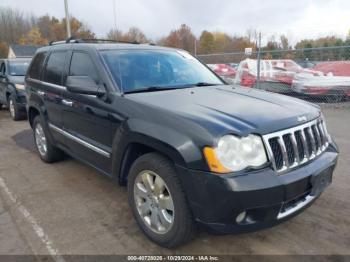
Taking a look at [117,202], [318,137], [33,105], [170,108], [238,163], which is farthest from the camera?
[33,105]

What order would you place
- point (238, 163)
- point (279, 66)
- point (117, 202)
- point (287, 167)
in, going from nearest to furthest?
point (238, 163) → point (287, 167) → point (117, 202) → point (279, 66)

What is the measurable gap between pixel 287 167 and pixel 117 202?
6.74 ft

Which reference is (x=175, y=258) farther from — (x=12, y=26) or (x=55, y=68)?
(x=12, y=26)

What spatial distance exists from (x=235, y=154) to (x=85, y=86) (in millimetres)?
1763

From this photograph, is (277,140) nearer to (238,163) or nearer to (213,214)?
(238,163)

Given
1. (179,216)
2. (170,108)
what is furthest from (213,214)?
(170,108)

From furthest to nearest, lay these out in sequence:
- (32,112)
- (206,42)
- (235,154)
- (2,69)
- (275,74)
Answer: (206,42), (275,74), (2,69), (32,112), (235,154)

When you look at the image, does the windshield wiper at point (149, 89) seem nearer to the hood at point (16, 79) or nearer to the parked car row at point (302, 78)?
the hood at point (16, 79)

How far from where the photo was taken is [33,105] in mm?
5090

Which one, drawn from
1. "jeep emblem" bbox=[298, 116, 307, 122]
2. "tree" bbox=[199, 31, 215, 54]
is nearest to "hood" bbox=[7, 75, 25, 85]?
"jeep emblem" bbox=[298, 116, 307, 122]

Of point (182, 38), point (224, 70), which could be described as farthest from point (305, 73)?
point (182, 38)

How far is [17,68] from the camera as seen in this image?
386 inches

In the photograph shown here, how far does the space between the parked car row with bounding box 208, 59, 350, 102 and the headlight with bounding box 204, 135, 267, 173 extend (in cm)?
839

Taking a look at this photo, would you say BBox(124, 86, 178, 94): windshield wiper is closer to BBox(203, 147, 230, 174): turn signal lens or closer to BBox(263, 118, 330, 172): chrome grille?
BBox(203, 147, 230, 174): turn signal lens
